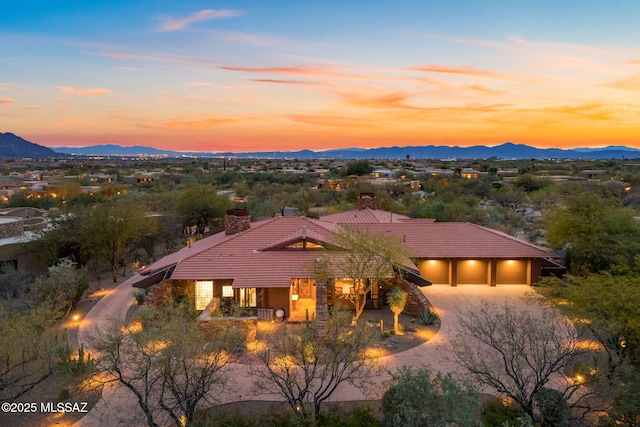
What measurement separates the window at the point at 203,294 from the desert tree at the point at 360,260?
19.2ft

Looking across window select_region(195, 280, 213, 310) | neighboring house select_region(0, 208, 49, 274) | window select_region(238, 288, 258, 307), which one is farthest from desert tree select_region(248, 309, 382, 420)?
neighboring house select_region(0, 208, 49, 274)

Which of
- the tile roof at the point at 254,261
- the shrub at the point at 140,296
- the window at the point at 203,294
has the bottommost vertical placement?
the shrub at the point at 140,296

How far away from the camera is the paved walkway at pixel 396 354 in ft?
43.9

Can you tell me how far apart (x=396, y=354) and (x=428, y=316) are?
392 centimetres

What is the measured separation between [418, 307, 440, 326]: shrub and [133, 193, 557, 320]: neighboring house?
1.27 m

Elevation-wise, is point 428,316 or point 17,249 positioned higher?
point 17,249

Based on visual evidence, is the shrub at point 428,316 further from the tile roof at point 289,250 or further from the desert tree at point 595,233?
the desert tree at point 595,233

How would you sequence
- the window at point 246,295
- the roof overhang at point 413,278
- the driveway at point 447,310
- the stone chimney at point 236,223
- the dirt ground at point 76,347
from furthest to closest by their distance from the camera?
the stone chimney at point 236,223
the roof overhang at point 413,278
the window at point 246,295
the driveway at point 447,310
the dirt ground at point 76,347

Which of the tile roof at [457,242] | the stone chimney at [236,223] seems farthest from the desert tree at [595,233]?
the stone chimney at [236,223]

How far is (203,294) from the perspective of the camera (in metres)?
21.1

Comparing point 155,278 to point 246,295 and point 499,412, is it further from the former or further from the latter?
point 499,412

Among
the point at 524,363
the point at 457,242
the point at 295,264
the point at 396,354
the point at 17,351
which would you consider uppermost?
the point at 457,242

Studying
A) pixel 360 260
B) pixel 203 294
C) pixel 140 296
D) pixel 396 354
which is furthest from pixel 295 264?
pixel 140 296

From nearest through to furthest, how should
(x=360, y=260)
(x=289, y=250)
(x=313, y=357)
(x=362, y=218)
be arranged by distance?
(x=313, y=357) → (x=360, y=260) → (x=289, y=250) → (x=362, y=218)
